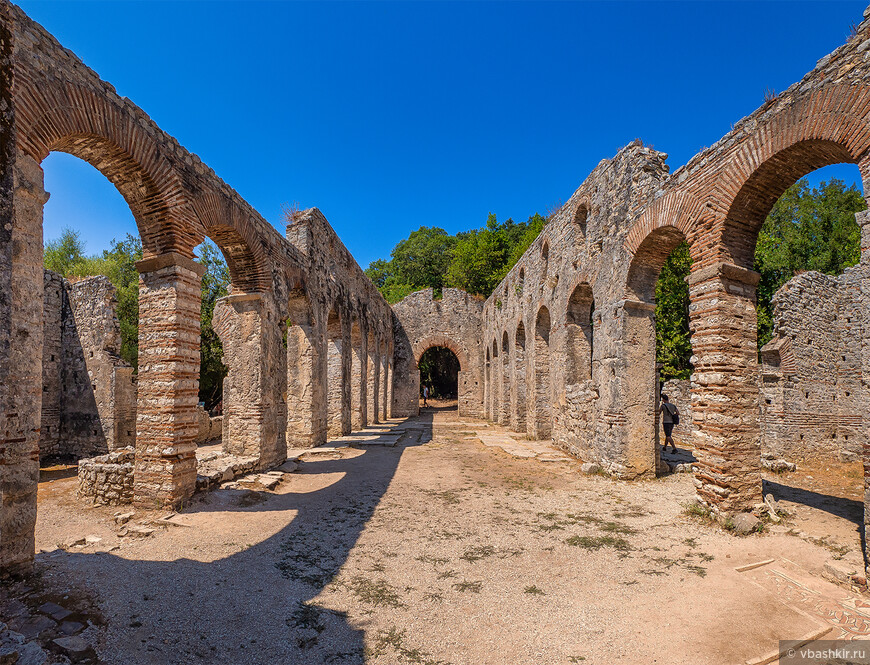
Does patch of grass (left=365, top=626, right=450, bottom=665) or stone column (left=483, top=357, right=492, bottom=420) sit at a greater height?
stone column (left=483, top=357, right=492, bottom=420)

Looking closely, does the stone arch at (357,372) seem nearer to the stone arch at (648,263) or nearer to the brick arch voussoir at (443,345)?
the brick arch voussoir at (443,345)

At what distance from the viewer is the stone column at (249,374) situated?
307 inches

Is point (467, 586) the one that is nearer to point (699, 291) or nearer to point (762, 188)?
point (699, 291)

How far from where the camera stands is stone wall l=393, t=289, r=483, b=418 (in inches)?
920

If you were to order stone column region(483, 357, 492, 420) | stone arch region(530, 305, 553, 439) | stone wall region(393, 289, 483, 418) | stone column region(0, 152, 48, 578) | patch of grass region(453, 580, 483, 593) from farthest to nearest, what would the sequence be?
1. stone wall region(393, 289, 483, 418)
2. stone column region(483, 357, 492, 420)
3. stone arch region(530, 305, 553, 439)
4. patch of grass region(453, 580, 483, 593)
5. stone column region(0, 152, 48, 578)

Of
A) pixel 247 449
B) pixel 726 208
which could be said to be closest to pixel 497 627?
pixel 726 208

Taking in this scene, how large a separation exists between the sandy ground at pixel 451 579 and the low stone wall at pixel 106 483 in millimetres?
226

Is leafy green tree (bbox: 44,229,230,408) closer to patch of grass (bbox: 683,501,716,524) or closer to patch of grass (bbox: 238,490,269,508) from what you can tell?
patch of grass (bbox: 238,490,269,508)

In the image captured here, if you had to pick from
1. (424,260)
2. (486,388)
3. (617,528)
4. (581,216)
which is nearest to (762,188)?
(617,528)

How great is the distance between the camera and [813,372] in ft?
33.2

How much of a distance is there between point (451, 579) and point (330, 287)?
9.43 metres

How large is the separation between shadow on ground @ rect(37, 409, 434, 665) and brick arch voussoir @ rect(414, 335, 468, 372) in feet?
58.9

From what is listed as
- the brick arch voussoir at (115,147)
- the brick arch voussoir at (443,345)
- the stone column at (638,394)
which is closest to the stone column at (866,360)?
the stone column at (638,394)

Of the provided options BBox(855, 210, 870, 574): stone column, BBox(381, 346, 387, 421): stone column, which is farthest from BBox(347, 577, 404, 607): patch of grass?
BBox(381, 346, 387, 421): stone column
